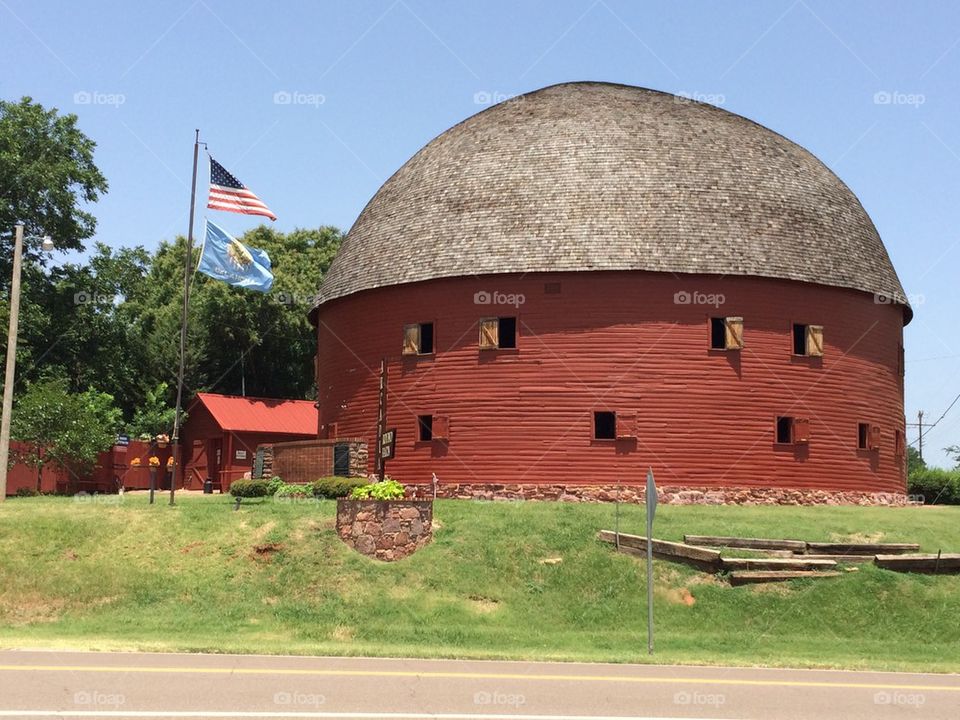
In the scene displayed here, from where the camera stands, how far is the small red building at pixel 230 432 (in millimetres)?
46219

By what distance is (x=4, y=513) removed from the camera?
26531mm

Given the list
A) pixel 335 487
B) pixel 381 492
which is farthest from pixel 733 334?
pixel 381 492

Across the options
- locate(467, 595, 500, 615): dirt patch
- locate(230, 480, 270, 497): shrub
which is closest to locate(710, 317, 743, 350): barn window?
locate(230, 480, 270, 497): shrub

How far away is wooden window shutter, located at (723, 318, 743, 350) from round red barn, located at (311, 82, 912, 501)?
0.10 meters

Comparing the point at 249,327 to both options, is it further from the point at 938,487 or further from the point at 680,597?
the point at 680,597

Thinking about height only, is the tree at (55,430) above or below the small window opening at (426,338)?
below

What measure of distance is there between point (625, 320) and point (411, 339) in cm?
612

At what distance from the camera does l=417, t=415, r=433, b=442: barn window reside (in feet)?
109

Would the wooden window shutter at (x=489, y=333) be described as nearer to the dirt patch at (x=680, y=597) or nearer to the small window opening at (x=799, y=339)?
the small window opening at (x=799, y=339)

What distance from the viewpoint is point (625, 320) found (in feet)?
104

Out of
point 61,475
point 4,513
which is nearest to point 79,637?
point 4,513

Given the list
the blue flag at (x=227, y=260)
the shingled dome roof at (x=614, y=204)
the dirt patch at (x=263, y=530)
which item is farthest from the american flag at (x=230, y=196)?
the dirt patch at (x=263, y=530)

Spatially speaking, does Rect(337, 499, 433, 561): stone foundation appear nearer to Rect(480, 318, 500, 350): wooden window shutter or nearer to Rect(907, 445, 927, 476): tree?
Rect(480, 318, 500, 350): wooden window shutter

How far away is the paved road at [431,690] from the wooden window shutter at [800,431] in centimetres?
1742
